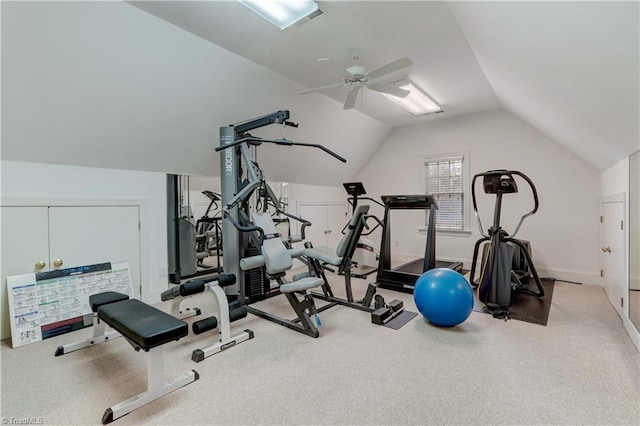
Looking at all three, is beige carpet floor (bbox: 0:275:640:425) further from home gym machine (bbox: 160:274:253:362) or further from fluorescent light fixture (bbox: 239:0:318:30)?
fluorescent light fixture (bbox: 239:0:318:30)

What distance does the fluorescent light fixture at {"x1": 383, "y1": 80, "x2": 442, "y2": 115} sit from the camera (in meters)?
4.11

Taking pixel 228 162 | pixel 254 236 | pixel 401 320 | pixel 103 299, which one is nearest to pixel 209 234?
pixel 228 162

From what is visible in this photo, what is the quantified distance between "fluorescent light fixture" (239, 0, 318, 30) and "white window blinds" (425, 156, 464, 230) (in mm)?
4246

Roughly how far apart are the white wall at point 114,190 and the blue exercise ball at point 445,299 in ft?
10.4

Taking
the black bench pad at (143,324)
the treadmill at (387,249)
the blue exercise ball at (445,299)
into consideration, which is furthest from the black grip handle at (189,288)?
the treadmill at (387,249)

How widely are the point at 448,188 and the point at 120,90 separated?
529cm

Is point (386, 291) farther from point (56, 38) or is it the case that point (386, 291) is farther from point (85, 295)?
point (56, 38)

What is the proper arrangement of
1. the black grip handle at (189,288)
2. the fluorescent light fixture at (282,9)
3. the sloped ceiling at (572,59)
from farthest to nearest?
the black grip handle at (189,288) < the fluorescent light fixture at (282,9) < the sloped ceiling at (572,59)

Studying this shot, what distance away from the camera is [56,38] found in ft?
7.66

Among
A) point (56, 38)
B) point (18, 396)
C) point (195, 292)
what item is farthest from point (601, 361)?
point (56, 38)

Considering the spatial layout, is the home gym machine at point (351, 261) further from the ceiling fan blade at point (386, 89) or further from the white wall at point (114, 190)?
the white wall at point (114, 190)

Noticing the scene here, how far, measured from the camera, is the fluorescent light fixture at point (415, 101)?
13.5ft

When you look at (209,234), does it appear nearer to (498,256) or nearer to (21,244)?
(21,244)

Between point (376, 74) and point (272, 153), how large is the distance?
2.31 m
